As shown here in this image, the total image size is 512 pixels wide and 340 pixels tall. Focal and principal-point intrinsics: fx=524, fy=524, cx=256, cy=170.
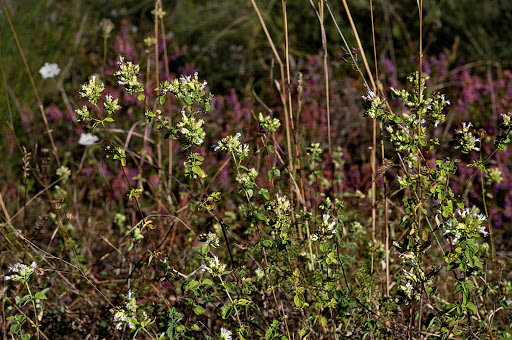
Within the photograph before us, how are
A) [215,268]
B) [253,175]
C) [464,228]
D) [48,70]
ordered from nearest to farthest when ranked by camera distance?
1. [464,228]
2. [215,268]
3. [253,175]
4. [48,70]

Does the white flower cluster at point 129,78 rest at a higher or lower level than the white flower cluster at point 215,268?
higher

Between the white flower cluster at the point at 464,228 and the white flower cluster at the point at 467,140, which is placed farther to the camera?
the white flower cluster at the point at 467,140

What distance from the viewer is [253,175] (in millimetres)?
1684

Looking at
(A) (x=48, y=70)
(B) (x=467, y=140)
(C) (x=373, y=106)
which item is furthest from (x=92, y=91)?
(A) (x=48, y=70)

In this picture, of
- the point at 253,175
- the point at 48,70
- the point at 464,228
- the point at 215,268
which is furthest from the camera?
the point at 48,70

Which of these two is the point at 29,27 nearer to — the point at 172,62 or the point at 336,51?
the point at 172,62

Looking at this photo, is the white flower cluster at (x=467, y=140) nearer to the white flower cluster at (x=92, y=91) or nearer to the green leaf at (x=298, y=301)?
the green leaf at (x=298, y=301)

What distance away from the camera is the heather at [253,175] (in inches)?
60.7

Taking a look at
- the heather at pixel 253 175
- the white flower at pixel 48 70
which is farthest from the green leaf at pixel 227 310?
the white flower at pixel 48 70

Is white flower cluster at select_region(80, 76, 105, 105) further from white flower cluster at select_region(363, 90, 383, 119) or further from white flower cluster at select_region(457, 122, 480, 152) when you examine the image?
white flower cluster at select_region(457, 122, 480, 152)

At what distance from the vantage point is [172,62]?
4383 millimetres

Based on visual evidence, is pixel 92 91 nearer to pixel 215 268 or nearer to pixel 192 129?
pixel 192 129

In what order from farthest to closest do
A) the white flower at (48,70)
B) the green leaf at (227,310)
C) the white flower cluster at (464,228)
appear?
the white flower at (48,70) → the green leaf at (227,310) → the white flower cluster at (464,228)

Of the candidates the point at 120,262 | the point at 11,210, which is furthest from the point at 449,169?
the point at 11,210
